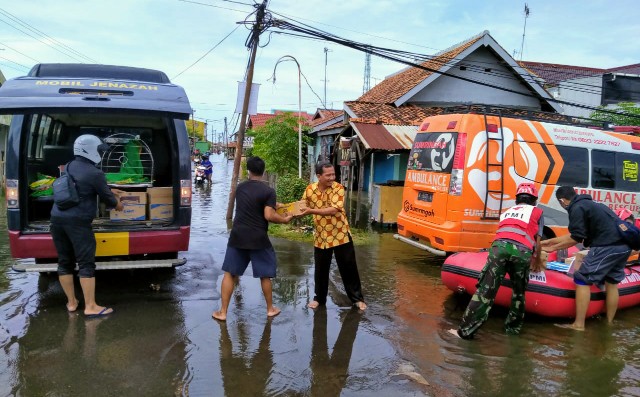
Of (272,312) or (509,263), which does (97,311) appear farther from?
(509,263)

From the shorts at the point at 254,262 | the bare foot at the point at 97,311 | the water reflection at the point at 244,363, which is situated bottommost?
the water reflection at the point at 244,363

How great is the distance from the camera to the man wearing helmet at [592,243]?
499 cm

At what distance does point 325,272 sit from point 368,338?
101 centimetres

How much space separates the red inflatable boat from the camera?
5.13 m

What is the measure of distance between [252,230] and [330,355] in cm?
143

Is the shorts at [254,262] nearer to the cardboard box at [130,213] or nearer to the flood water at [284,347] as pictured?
the flood water at [284,347]

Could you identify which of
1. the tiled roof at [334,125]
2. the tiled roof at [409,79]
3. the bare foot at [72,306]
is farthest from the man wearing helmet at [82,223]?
the tiled roof at [334,125]

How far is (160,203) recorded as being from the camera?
5.95 metres

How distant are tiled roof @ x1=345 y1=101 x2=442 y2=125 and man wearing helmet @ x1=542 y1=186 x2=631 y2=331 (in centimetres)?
935

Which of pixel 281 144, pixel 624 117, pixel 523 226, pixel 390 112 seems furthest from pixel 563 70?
pixel 523 226

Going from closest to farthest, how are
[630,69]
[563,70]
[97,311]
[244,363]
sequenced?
[244,363] < [97,311] < [630,69] < [563,70]

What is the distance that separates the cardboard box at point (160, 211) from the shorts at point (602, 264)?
189 inches

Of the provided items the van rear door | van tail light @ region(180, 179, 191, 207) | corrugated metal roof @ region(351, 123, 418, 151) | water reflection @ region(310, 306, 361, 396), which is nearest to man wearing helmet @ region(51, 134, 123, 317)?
van tail light @ region(180, 179, 191, 207)

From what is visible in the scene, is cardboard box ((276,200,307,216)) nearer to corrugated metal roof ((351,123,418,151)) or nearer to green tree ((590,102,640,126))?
corrugated metal roof ((351,123,418,151))
